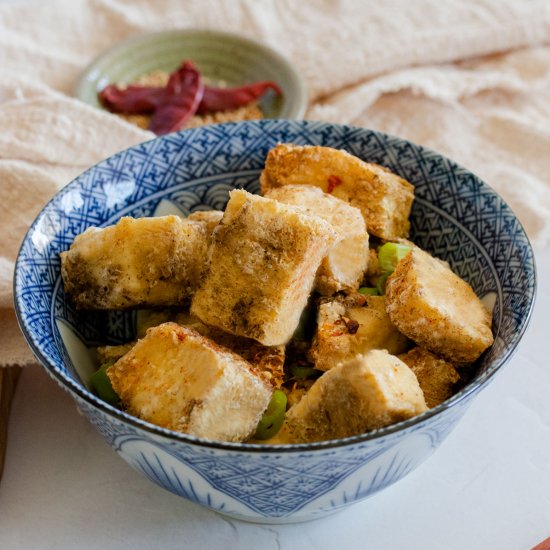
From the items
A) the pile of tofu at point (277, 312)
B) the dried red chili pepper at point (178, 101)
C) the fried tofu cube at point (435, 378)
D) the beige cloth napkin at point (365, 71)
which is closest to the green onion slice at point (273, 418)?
the pile of tofu at point (277, 312)

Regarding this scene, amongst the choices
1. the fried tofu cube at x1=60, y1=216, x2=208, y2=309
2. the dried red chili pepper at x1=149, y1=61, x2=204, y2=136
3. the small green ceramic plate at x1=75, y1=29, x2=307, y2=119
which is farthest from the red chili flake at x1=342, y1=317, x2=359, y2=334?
the small green ceramic plate at x1=75, y1=29, x2=307, y2=119

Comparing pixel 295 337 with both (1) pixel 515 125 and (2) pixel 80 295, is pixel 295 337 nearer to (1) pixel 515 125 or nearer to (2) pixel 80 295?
(2) pixel 80 295

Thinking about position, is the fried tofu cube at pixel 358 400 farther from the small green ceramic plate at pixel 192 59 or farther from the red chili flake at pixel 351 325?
the small green ceramic plate at pixel 192 59

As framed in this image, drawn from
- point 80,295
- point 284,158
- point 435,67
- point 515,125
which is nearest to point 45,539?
point 80,295

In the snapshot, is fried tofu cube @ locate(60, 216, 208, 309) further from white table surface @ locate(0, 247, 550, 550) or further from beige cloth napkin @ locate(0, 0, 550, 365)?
beige cloth napkin @ locate(0, 0, 550, 365)

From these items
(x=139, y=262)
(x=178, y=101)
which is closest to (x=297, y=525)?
(x=139, y=262)

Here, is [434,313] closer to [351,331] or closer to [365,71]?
[351,331]
